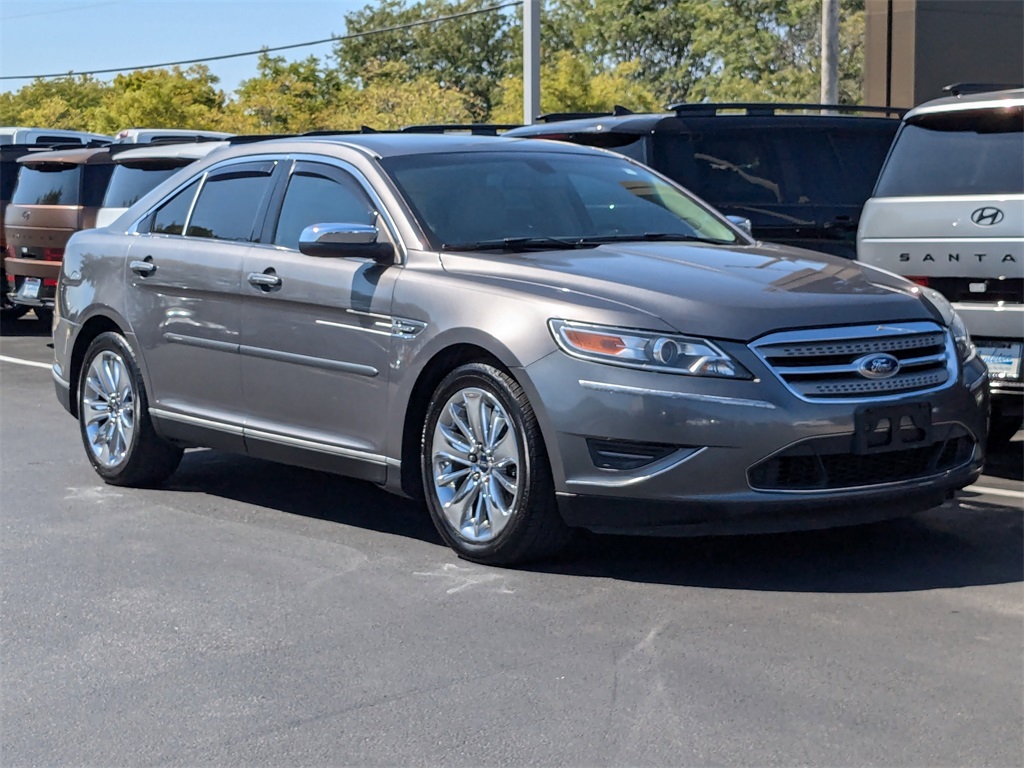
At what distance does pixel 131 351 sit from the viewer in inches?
307

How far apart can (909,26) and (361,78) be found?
5062 centimetres

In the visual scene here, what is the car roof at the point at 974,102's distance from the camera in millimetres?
7797

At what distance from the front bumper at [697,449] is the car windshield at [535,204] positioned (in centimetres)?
110

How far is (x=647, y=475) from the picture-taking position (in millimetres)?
5570

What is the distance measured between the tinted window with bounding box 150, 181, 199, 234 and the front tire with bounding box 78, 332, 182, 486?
23.4 inches

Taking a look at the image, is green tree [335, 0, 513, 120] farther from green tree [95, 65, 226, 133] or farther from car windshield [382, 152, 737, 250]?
car windshield [382, 152, 737, 250]

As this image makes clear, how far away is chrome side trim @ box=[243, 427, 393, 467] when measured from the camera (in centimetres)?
645

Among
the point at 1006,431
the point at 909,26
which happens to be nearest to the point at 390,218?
the point at 1006,431

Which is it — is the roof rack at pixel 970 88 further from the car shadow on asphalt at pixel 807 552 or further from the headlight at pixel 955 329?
the headlight at pixel 955 329

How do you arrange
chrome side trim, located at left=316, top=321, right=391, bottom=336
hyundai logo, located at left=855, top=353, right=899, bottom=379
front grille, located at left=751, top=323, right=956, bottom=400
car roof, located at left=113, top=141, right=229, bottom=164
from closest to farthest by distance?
front grille, located at left=751, top=323, right=956, bottom=400
hyundai logo, located at left=855, top=353, right=899, bottom=379
chrome side trim, located at left=316, top=321, right=391, bottom=336
car roof, located at left=113, top=141, right=229, bottom=164

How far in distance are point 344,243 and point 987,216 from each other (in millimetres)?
3250

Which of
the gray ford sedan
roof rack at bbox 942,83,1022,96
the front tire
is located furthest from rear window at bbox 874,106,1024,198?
the front tire

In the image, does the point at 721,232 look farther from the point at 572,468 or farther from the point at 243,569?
the point at 243,569

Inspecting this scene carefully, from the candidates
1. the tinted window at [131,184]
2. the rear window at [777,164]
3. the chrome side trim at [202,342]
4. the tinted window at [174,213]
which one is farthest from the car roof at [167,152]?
the chrome side trim at [202,342]
